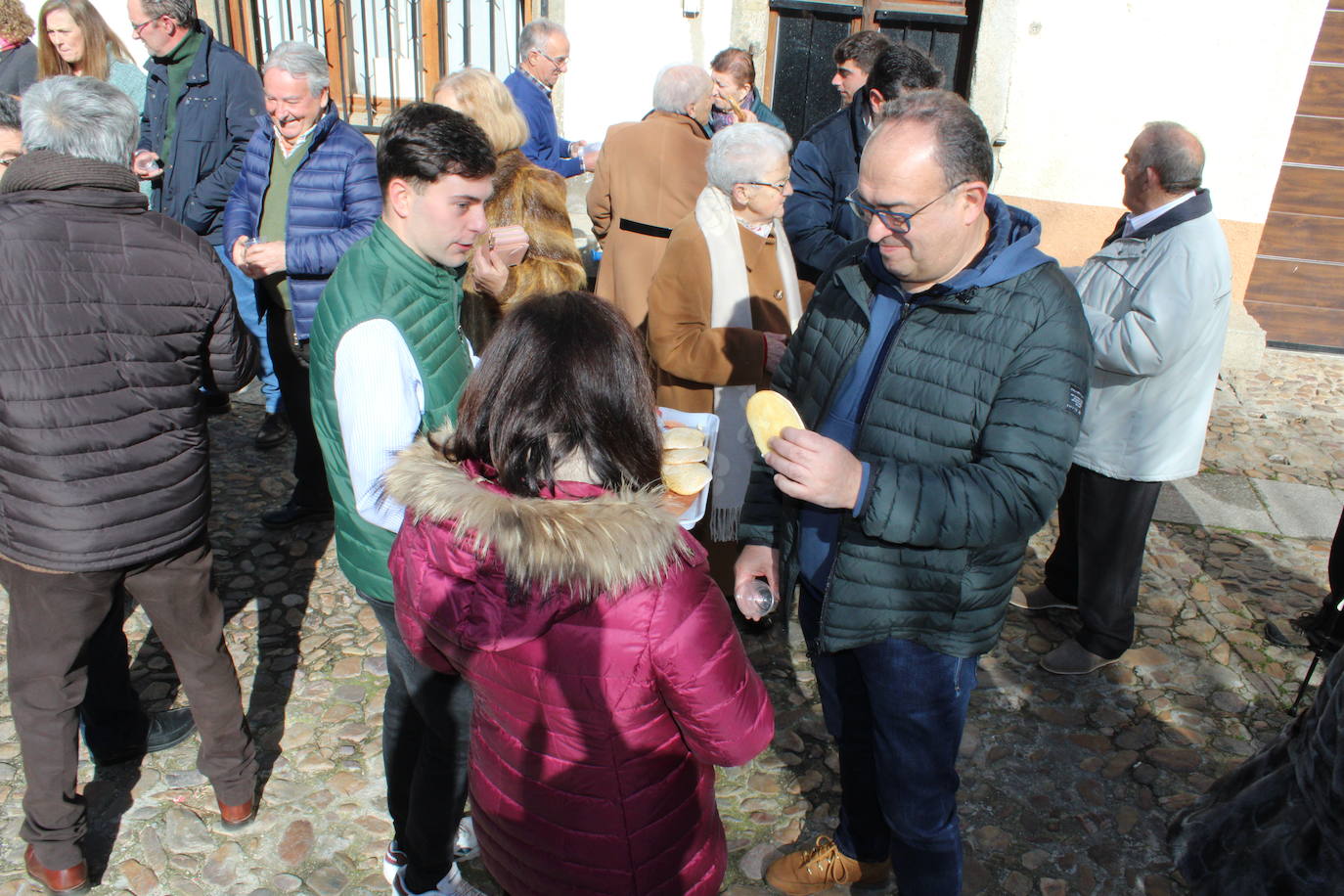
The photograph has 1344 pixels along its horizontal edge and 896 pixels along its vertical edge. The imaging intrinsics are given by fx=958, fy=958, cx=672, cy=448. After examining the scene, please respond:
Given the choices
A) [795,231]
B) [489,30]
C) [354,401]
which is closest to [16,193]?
[354,401]

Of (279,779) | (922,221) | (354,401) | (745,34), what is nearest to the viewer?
(922,221)

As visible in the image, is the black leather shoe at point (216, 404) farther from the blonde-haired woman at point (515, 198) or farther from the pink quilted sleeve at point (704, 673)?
A: the pink quilted sleeve at point (704, 673)

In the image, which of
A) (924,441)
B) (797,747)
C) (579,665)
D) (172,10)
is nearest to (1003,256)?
(924,441)

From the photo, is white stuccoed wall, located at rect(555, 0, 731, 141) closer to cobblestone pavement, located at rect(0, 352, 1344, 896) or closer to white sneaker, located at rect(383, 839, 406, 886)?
cobblestone pavement, located at rect(0, 352, 1344, 896)

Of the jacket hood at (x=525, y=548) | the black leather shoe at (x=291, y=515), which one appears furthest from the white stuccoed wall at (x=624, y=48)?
the jacket hood at (x=525, y=548)

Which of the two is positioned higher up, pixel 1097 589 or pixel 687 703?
pixel 687 703

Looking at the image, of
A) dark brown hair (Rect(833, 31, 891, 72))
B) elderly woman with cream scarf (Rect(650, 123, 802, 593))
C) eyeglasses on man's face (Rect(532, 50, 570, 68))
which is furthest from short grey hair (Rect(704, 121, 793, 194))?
eyeglasses on man's face (Rect(532, 50, 570, 68))

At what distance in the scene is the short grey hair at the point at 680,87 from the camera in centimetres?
471

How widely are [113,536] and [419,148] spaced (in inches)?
49.4

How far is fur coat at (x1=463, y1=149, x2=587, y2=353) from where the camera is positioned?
405 cm

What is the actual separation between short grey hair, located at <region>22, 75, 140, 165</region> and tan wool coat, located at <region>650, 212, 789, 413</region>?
5.70 ft

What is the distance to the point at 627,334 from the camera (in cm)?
173

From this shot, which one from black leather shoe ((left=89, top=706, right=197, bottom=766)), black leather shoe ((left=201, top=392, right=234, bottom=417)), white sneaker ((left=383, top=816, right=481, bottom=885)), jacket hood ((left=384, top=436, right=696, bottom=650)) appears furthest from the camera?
black leather shoe ((left=201, top=392, right=234, bottom=417))

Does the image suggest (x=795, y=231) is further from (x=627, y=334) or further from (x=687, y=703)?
(x=687, y=703)
